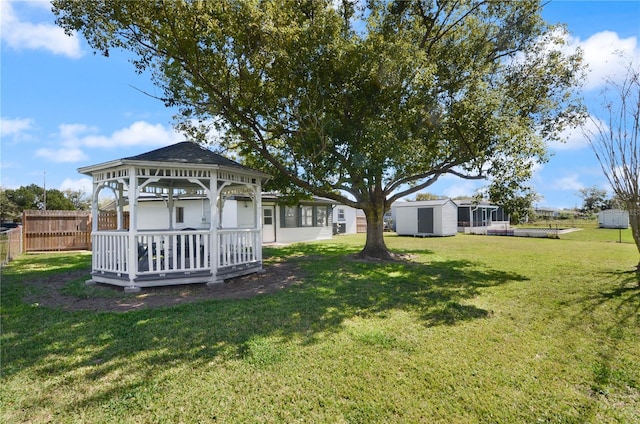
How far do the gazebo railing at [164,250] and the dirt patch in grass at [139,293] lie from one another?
0.45 metres

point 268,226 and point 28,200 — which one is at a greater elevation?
point 28,200

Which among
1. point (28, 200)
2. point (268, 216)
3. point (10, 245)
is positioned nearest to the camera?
point (10, 245)

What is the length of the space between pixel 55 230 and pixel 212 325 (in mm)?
14853

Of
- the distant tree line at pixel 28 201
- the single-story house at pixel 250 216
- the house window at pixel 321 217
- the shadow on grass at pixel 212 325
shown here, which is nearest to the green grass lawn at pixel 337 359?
the shadow on grass at pixel 212 325

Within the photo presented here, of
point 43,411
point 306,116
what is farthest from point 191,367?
point 306,116

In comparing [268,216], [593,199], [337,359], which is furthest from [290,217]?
[593,199]

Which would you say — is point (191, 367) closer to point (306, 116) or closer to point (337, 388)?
Result: point (337, 388)

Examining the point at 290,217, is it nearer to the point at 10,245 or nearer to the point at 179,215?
the point at 179,215

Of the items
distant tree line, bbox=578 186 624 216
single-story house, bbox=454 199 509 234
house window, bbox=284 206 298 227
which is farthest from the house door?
distant tree line, bbox=578 186 624 216

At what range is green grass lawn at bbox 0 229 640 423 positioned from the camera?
2.80 metres

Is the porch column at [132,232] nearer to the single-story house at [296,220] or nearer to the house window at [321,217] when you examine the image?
the single-story house at [296,220]

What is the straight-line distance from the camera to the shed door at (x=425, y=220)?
76.3 feet

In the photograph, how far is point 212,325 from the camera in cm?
476

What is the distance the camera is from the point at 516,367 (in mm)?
3525
